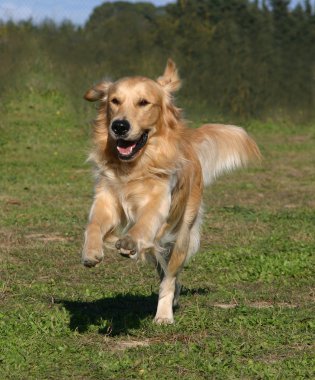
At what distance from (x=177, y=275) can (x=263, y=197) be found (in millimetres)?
6387

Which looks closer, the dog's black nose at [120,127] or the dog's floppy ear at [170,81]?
the dog's black nose at [120,127]

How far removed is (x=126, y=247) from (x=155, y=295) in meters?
1.81

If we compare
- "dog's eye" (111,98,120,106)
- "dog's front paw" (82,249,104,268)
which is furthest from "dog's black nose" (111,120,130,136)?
"dog's front paw" (82,249,104,268)

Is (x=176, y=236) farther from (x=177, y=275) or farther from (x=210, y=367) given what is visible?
(x=210, y=367)

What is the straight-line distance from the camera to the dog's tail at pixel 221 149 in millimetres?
6867

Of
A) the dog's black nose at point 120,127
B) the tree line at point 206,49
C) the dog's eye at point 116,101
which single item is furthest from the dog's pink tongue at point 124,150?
the tree line at point 206,49

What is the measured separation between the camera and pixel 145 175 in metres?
5.64

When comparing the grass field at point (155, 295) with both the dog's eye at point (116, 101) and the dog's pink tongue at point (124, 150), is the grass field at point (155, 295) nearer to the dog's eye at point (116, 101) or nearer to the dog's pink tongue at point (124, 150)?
the dog's pink tongue at point (124, 150)

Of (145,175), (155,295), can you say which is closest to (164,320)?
(155,295)

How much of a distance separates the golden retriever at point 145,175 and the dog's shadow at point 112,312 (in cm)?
21

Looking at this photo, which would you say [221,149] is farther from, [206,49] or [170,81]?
[206,49]

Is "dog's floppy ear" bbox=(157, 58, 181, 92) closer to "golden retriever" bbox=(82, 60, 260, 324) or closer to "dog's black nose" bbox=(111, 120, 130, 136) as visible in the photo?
"golden retriever" bbox=(82, 60, 260, 324)

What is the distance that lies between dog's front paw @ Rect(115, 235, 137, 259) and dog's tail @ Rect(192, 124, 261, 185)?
191 centimetres

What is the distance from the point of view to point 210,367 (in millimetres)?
4637
